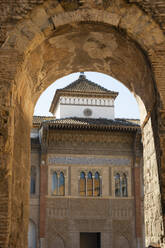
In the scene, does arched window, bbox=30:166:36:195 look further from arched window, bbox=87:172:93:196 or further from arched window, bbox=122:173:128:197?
arched window, bbox=122:173:128:197

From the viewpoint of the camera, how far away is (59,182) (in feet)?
67.8

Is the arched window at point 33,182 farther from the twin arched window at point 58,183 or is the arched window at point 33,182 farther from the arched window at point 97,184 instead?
the arched window at point 97,184

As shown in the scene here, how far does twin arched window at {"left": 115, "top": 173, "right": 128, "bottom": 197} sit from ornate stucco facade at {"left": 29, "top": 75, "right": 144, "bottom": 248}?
0.18 feet

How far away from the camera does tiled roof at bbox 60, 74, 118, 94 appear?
25.1 metres

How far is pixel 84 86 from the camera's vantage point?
84.0 feet

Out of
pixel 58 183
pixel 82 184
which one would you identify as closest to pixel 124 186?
pixel 82 184

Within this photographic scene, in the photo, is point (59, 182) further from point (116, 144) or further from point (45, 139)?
point (116, 144)

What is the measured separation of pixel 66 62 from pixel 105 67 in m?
0.91

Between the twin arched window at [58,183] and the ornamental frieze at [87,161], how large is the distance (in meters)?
0.66

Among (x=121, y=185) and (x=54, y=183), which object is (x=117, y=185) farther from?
(x=54, y=183)

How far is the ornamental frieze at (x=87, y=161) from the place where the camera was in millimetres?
20969

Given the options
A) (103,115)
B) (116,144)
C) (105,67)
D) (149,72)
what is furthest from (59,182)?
(149,72)

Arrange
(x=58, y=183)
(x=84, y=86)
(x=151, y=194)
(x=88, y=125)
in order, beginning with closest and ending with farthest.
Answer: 1. (x=151, y=194)
2. (x=88, y=125)
3. (x=58, y=183)
4. (x=84, y=86)

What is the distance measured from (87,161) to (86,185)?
1314 millimetres
